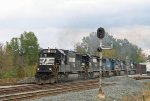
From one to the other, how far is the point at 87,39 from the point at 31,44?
78222mm

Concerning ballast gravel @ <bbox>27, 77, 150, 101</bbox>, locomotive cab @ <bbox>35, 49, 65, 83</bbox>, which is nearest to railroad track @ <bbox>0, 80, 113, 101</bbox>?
ballast gravel @ <bbox>27, 77, 150, 101</bbox>

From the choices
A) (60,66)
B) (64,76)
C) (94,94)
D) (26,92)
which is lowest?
(94,94)

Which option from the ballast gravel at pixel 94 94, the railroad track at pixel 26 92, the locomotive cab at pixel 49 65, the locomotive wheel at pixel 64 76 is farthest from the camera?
the locomotive wheel at pixel 64 76

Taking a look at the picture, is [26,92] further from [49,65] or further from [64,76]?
[64,76]

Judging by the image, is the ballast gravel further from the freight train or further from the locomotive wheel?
the locomotive wheel

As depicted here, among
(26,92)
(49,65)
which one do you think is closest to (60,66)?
(49,65)

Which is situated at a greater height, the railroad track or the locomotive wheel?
the locomotive wheel

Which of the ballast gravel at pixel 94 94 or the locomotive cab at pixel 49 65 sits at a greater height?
the locomotive cab at pixel 49 65

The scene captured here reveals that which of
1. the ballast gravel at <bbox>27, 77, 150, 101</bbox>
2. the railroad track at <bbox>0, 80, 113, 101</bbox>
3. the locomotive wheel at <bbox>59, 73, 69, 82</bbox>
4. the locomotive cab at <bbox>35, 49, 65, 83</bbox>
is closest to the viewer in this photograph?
the ballast gravel at <bbox>27, 77, 150, 101</bbox>

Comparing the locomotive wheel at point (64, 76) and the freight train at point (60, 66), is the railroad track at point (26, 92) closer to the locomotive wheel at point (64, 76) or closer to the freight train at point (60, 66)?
the freight train at point (60, 66)

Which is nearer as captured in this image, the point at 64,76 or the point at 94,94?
the point at 94,94

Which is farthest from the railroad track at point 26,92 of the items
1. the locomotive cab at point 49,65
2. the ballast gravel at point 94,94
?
the locomotive cab at point 49,65

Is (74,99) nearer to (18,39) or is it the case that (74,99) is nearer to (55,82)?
(55,82)

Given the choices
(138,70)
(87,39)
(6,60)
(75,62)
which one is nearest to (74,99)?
(75,62)
